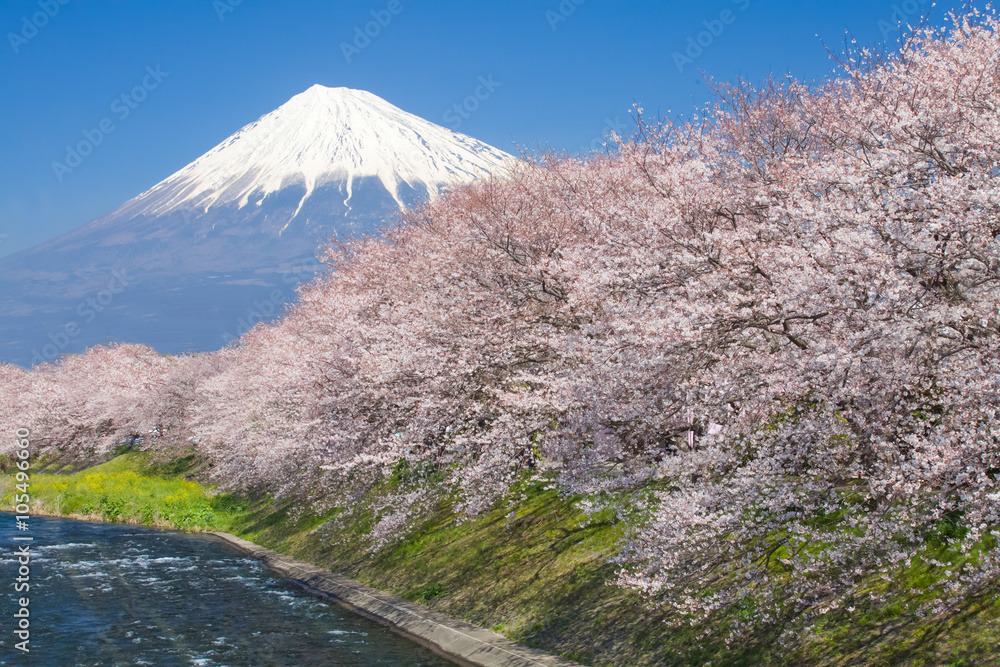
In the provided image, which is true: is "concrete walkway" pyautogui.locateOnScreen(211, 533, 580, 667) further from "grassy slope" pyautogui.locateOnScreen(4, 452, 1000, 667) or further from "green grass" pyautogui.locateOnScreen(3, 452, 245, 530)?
"green grass" pyautogui.locateOnScreen(3, 452, 245, 530)

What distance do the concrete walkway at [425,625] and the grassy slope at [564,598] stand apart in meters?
0.38

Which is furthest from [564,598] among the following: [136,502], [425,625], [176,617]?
[136,502]

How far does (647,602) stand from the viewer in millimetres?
14516

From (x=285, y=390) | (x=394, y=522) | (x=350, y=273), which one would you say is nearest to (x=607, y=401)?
(x=394, y=522)

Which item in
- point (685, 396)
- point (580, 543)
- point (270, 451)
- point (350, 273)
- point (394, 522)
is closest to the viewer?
point (685, 396)

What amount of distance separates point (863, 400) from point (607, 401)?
4.36m

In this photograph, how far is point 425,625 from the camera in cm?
1859

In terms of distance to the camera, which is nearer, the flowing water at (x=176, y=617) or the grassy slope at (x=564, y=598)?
the grassy slope at (x=564, y=598)

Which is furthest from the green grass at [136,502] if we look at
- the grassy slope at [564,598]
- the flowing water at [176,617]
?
the flowing water at [176,617]

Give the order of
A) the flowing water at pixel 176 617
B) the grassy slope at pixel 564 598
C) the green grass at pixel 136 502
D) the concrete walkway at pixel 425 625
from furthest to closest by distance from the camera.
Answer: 1. the green grass at pixel 136 502
2. the flowing water at pixel 176 617
3. the concrete walkway at pixel 425 625
4. the grassy slope at pixel 564 598

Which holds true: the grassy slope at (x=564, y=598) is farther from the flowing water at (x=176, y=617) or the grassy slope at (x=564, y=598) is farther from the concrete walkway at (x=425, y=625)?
the flowing water at (x=176, y=617)

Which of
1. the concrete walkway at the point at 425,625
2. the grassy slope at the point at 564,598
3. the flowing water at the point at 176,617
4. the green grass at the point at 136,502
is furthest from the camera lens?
the green grass at the point at 136,502

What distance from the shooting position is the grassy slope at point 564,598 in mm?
10758

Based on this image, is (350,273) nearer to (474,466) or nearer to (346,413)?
(346,413)
